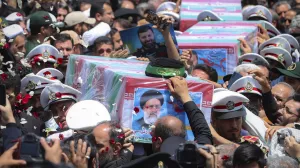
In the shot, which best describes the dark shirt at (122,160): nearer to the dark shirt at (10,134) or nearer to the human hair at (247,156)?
the dark shirt at (10,134)

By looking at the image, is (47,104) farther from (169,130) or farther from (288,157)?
(288,157)

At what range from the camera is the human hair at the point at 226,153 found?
23.3ft

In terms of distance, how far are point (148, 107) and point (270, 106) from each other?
194 centimetres

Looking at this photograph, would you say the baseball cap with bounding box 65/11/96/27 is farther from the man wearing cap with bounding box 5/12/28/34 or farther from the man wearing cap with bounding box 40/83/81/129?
the man wearing cap with bounding box 40/83/81/129

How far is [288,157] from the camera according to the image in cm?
725

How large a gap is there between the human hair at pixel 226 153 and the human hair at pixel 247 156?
224 millimetres

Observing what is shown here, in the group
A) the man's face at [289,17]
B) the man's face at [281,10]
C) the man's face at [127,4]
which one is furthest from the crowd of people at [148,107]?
the man's face at [127,4]

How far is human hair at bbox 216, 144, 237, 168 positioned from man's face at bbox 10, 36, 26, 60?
14.8 ft

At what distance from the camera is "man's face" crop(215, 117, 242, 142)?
8.15 meters

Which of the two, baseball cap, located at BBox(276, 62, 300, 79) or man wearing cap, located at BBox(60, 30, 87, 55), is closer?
baseball cap, located at BBox(276, 62, 300, 79)

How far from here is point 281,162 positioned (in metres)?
7.13

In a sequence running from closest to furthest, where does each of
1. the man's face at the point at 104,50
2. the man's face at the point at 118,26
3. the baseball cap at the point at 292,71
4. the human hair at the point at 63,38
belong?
1. the baseball cap at the point at 292,71
2. the human hair at the point at 63,38
3. the man's face at the point at 104,50
4. the man's face at the point at 118,26

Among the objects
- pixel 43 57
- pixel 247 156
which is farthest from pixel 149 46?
pixel 247 156

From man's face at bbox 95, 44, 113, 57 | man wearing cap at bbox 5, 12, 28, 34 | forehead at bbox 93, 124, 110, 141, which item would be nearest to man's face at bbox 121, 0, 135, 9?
man wearing cap at bbox 5, 12, 28, 34
